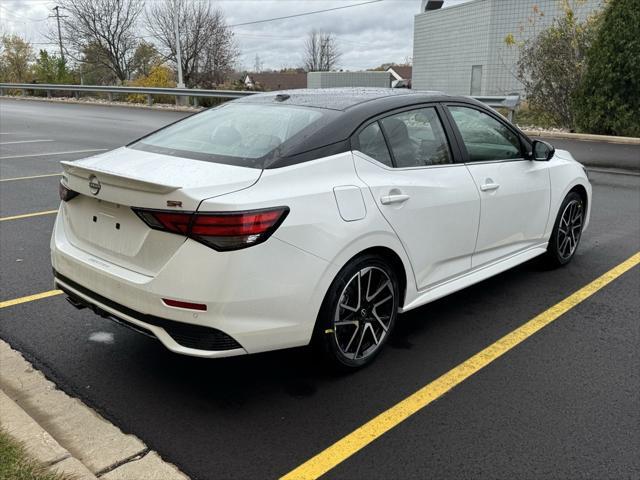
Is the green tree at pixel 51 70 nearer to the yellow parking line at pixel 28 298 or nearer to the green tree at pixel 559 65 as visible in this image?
the green tree at pixel 559 65

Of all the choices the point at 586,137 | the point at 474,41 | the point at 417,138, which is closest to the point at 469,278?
the point at 417,138

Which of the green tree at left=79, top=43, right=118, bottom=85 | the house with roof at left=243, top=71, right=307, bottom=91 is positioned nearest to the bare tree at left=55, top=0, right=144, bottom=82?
the green tree at left=79, top=43, right=118, bottom=85

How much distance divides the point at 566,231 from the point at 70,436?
14.3ft

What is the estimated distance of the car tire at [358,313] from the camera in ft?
10.8

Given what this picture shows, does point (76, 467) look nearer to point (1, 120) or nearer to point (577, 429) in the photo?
point (577, 429)

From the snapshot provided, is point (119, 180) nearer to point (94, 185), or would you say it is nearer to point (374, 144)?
point (94, 185)

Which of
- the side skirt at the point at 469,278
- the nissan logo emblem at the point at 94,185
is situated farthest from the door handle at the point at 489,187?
the nissan logo emblem at the point at 94,185

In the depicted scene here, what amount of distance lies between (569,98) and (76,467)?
17603mm

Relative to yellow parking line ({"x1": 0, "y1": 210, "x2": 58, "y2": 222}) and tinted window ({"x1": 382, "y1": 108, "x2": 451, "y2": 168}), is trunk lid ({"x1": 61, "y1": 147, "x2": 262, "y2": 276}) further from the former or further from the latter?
yellow parking line ({"x1": 0, "y1": 210, "x2": 58, "y2": 222})

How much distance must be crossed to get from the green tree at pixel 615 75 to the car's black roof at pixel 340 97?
12688mm

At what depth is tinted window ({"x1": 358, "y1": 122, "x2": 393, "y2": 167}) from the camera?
3582mm

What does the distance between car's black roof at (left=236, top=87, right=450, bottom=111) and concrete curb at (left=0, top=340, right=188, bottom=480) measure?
7.21ft

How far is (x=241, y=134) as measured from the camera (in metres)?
3.67

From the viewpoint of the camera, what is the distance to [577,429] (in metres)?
3.04
